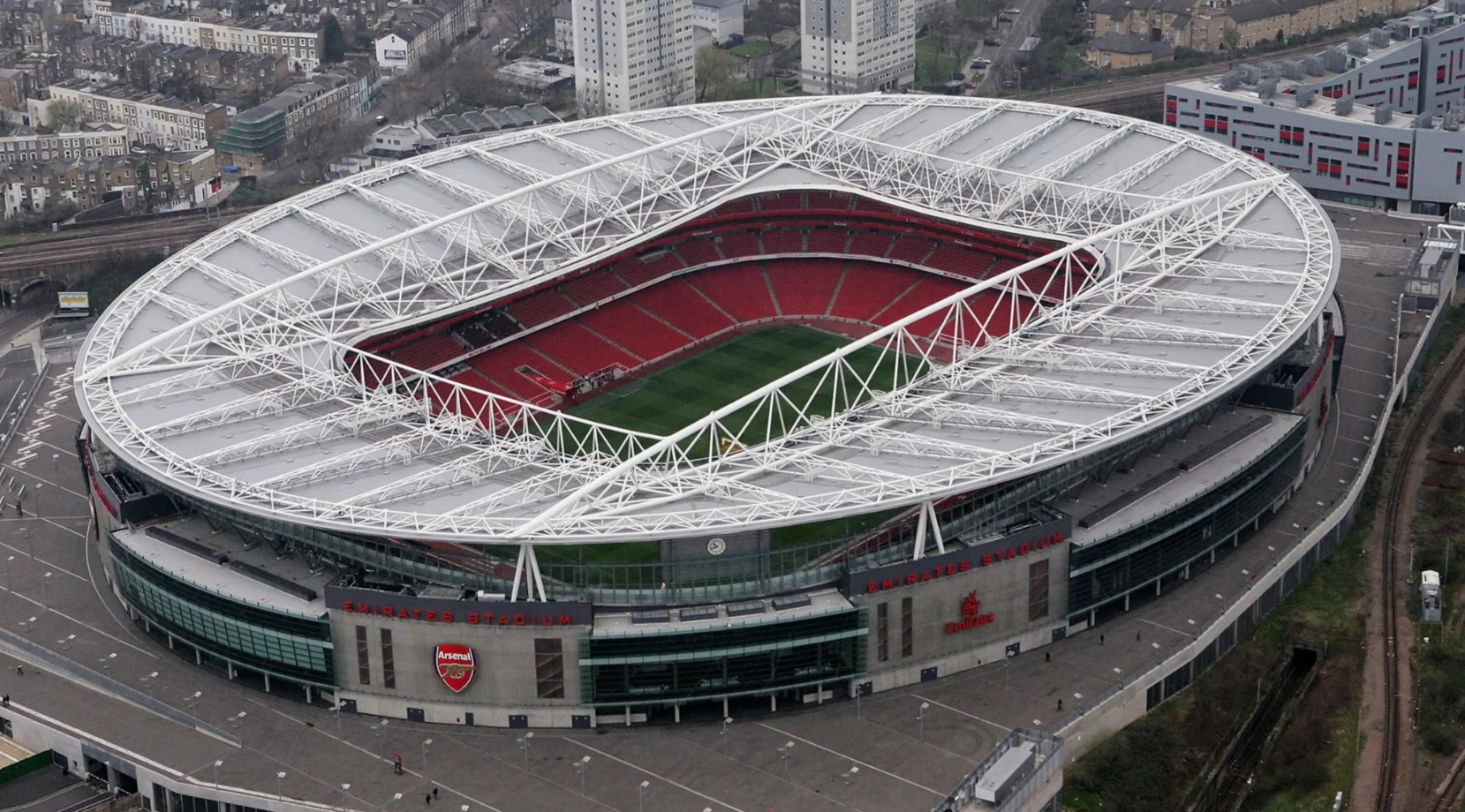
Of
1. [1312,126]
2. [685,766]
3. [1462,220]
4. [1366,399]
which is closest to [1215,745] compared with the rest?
[685,766]

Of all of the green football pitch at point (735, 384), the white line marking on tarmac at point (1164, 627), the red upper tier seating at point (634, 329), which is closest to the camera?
the white line marking on tarmac at point (1164, 627)

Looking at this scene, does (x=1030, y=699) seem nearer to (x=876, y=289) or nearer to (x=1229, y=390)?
(x=1229, y=390)

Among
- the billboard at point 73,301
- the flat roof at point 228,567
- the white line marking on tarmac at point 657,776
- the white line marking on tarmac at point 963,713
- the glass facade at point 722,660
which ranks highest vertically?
the billboard at point 73,301

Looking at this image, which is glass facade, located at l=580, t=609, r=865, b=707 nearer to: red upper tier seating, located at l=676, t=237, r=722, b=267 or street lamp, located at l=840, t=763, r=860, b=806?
street lamp, located at l=840, t=763, r=860, b=806

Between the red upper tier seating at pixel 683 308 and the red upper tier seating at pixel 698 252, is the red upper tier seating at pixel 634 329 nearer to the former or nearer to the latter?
the red upper tier seating at pixel 683 308

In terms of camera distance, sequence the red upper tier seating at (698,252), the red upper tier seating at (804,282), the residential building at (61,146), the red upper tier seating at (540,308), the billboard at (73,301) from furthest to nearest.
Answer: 1. the residential building at (61,146)
2. the billboard at (73,301)
3. the red upper tier seating at (698,252)
4. the red upper tier seating at (804,282)
5. the red upper tier seating at (540,308)

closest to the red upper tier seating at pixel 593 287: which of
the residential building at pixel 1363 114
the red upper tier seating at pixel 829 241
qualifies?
the red upper tier seating at pixel 829 241

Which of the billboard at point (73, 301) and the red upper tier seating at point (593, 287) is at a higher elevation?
the red upper tier seating at point (593, 287)
